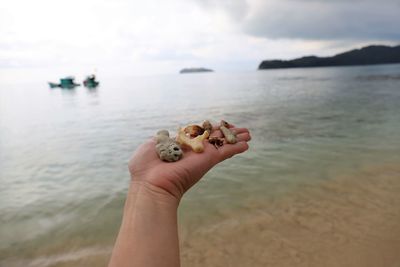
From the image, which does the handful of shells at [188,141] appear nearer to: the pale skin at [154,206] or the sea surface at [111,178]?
the pale skin at [154,206]

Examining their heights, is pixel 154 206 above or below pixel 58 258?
Result: above

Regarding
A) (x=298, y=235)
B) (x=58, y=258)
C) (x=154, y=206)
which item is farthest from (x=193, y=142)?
(x=58, y=258)

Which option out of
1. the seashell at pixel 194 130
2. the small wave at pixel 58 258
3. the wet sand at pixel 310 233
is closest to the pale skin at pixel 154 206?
the seashell at pixel 194 130

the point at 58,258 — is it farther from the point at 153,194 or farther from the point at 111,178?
the point at 153,194

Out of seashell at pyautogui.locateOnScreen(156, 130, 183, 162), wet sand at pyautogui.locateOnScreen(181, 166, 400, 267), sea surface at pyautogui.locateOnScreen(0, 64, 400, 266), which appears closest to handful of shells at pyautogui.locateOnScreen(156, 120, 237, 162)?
seashell at pyautogui.locateOnScreen(156, 130, 183, 162)

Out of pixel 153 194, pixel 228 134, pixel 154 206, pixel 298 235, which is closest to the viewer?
pixel 154 206

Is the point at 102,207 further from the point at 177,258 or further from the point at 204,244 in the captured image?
the point at 177,258
